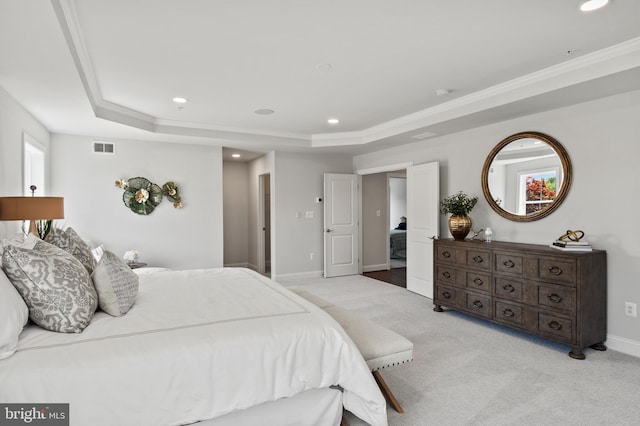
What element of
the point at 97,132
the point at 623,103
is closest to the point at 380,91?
the point at 623,103

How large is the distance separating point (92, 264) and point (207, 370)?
1.42 metres

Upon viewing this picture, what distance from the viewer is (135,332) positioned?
1.76 metres

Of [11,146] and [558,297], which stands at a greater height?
[11,146]

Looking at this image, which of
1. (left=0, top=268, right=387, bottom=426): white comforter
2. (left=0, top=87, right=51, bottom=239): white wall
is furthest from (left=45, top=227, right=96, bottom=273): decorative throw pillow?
(left=0, top=87, right=51, bottom=239): white wall

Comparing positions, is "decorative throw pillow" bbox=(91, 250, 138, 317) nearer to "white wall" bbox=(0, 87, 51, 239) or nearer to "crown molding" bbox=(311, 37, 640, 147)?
"white wall" bbox=(0, 87, 51, 239)

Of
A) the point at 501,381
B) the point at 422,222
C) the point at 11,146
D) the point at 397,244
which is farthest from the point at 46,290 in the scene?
the point at 397,244

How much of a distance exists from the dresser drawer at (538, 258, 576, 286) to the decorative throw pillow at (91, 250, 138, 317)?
11.3ft

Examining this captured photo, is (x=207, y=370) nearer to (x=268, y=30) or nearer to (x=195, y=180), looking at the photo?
(x=268, y=30)

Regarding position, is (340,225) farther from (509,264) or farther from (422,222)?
(509,264)

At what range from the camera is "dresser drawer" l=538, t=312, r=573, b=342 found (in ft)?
10.3

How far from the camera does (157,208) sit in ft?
18.0

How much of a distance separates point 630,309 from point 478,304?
4.21 ft

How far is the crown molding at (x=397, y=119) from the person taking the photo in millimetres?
2678

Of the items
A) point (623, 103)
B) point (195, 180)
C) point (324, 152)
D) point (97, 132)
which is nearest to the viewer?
point (623, 103)
